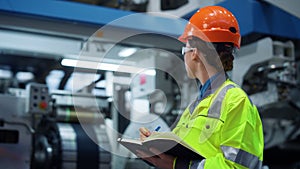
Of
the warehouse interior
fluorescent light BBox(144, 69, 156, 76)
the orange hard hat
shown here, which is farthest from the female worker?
fluorescent light BBox(144, 69, 156, 76)

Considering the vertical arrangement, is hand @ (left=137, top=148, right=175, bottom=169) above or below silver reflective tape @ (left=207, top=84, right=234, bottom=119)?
below

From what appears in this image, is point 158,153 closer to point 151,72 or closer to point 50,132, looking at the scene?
point 151,72

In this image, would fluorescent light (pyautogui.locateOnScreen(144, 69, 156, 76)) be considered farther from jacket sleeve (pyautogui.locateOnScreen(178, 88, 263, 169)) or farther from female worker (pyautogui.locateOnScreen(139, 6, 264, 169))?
jacket sleeve (pyautogui.locateOnScreen(178, 88, 263, 169))

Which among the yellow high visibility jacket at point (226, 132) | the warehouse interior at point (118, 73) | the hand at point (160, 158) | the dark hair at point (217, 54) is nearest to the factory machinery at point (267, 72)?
the warehouse interior at point (118, 73)

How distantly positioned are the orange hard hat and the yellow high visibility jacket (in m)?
0.24

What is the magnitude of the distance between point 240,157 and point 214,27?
0.65 meters

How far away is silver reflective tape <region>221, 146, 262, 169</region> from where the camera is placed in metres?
1.68

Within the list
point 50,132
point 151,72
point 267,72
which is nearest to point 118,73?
point 151,72

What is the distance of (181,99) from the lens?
3920mm

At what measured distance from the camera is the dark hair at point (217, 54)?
1.97 metres

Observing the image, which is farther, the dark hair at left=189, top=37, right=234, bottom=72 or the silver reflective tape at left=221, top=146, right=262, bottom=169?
the dark hair at left=189, top=37, right=234, bottom=72

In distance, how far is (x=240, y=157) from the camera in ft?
5.54

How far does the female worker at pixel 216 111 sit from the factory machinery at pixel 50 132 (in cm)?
232

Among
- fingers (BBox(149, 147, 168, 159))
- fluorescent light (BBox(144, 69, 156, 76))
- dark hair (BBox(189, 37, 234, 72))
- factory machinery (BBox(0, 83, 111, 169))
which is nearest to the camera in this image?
fingers (BBox(149, 147, 168, 159))
